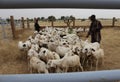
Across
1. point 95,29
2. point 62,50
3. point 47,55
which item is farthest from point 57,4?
point 95,29

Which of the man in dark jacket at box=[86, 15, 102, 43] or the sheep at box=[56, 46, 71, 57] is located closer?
the sheep at box=[56, 46, 71, 57]

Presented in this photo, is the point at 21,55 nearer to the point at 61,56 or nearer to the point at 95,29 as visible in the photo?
the point at 61,56

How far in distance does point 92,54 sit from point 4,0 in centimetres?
423

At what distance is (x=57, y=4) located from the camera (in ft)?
→ 0.90

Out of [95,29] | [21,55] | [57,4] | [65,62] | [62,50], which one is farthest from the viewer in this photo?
[21,55]

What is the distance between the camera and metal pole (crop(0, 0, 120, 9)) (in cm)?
27

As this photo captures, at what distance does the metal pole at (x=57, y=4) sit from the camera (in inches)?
10.6

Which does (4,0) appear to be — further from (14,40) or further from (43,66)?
(14,40)

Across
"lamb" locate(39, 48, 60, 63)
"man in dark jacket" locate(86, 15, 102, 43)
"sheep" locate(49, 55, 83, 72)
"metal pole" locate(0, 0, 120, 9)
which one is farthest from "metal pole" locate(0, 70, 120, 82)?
"man in dark jacket" locate(86, 15, 102, 43)

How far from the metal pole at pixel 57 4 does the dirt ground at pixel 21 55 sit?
4.14 meters

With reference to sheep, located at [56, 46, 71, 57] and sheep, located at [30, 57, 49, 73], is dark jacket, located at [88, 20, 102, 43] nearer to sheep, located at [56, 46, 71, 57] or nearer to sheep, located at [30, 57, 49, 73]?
sheep, located at [56, 46, 71, 57]

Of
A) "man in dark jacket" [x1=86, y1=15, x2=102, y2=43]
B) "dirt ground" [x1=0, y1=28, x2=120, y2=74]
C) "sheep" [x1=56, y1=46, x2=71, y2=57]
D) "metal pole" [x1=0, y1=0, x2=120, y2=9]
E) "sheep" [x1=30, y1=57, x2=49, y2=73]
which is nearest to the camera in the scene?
"metal pole" [x1=0, y1=0, x2=120, y2=9]

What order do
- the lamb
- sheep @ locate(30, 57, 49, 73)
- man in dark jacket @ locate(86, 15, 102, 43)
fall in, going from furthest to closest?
man in dark jacket @ locate(86, 15, 102, 43), the lamb, sheep @ locate(30, 57, 49, 73)

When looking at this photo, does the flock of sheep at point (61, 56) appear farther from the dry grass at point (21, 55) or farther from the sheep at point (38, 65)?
the dry grass at point (21, 55)
